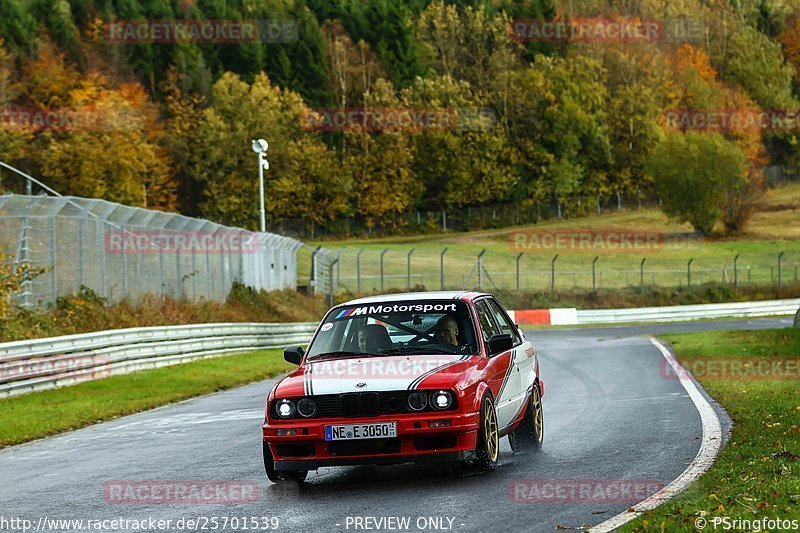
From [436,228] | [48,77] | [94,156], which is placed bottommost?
[436,228]

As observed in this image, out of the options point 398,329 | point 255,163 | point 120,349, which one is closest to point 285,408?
point 398,329

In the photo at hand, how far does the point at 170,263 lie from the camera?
104ft

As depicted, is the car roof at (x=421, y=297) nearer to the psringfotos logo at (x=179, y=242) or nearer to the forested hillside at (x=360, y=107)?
the psringfotos logo at (x=179, y=242)

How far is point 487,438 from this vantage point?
9.48 meters

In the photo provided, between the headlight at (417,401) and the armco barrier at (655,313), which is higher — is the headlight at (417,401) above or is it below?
above

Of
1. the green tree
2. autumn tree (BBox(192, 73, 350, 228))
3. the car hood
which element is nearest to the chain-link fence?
the car hood

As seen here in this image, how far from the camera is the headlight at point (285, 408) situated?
368 inches

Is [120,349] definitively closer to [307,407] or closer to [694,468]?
[307,407]

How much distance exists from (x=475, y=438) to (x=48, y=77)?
8491cm

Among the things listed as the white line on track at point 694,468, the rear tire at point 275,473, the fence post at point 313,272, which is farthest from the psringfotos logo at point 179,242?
the rear tire at point 275,473

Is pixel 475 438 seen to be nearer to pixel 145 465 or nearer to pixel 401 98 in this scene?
pixel 145 465

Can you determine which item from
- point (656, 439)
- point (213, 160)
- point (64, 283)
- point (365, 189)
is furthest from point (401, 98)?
point (656, 439)

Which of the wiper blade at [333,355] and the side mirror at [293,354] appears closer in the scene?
the wiper blade at [333,355]

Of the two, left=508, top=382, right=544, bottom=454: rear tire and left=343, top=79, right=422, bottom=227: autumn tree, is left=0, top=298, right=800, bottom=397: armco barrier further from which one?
left=343, top=79, right=422, bottom=227: autumn tree
